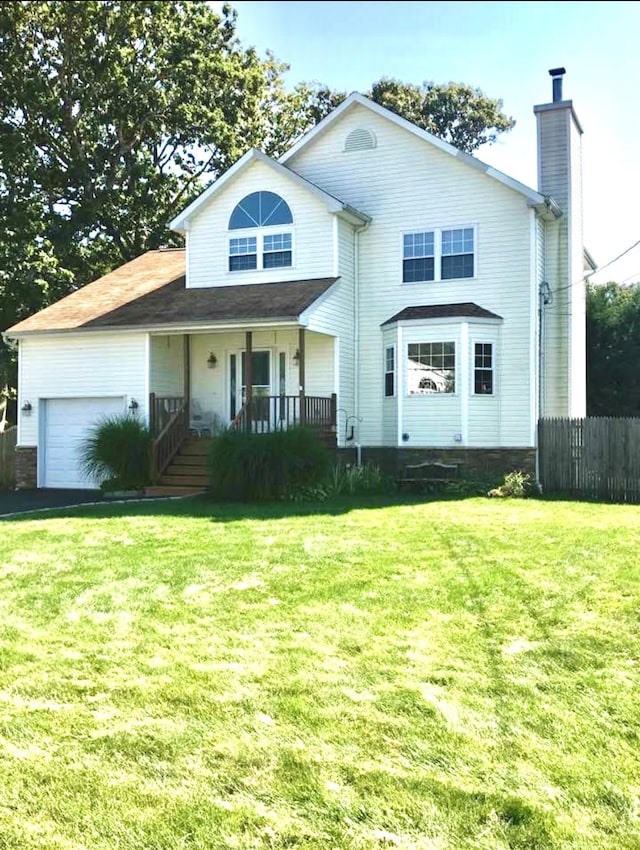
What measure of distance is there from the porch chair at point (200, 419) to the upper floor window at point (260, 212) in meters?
4.52

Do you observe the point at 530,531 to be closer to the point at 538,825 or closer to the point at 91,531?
the point at 91,531

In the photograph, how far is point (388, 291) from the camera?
18438 mm

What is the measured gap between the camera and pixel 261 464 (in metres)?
13.5

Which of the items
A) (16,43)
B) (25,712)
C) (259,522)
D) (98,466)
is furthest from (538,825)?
(16,43)

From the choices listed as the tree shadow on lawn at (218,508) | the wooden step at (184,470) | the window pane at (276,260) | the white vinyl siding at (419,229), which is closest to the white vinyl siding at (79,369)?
the wooden step at (184,470)

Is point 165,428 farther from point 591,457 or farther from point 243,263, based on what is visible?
point 591,457

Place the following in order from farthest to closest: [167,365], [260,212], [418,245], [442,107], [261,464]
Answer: [442,107] < [167,365] < [260,212] < [418,245] < [261,464]

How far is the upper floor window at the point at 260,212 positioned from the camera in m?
18.4

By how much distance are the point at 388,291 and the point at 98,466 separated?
7.86 m

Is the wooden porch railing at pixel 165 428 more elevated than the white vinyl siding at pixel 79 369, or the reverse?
the white vinyl siding at pixel 79 369

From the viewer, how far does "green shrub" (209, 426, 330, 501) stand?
13.6 m

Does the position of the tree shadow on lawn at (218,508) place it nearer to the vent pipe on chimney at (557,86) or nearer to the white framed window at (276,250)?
the white framed window at (276,250)

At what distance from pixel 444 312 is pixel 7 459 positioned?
11679mm

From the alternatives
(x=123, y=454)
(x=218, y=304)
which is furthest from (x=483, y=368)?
(x=123, y=454)
